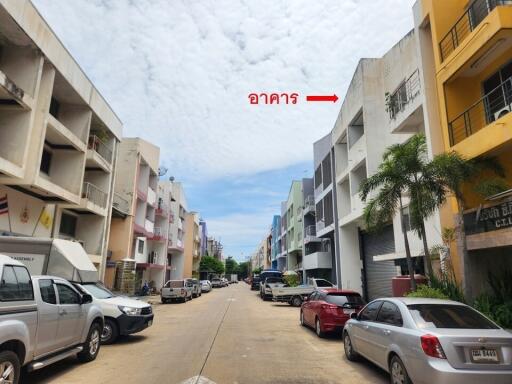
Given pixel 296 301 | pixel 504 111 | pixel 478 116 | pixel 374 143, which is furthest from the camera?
pixel 296 301

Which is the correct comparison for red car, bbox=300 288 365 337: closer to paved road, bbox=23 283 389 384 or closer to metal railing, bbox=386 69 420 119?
paved road, bbox=23 283 389 384

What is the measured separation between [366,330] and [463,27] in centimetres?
1095

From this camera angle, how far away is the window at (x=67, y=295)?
786cm

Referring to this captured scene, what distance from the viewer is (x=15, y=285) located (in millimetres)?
6242

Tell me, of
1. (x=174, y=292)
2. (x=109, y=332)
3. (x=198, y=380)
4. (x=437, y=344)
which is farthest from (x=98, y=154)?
(x=437, y=344)

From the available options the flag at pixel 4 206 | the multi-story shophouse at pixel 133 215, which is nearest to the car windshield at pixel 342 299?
the flag at pixel 4 206

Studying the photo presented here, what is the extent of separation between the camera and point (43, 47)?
16203 mm

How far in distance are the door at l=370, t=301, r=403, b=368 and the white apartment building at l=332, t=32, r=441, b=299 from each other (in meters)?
8.49

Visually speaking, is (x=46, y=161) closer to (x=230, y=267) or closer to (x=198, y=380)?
(x=198, y=380)

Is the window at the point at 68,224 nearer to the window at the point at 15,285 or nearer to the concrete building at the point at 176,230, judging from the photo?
the window at the point at 15,285

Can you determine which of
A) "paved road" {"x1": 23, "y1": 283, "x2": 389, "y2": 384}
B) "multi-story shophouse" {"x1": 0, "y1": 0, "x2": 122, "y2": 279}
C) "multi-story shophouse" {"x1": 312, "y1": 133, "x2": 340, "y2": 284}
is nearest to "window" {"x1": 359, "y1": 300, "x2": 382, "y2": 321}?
"paved road" {"x1": 23, "y1": 283, "x2": 389, "y2": 384}

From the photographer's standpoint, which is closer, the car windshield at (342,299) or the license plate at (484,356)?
the license plate at (484,356)

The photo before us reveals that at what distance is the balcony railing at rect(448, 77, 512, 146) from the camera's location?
1235 cm

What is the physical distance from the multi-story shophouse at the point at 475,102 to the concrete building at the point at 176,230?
38.4 metres
